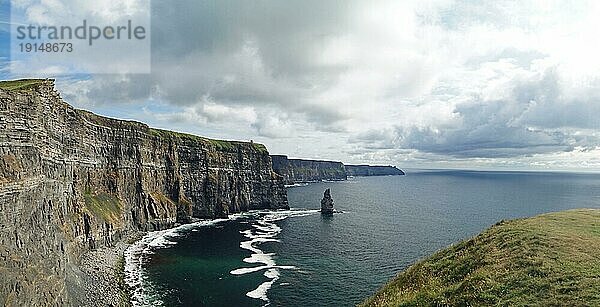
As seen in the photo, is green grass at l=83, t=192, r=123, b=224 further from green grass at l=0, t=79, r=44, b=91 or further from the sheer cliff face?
green grass at l=0, t=79, r=44, b=91

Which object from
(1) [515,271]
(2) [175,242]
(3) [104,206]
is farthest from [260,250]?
(1) [515,271]

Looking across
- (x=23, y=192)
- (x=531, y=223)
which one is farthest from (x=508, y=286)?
(x=23, y=192)

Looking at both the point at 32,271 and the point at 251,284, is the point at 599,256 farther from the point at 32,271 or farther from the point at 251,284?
the point at 251,284

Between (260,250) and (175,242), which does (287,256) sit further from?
(175,242)

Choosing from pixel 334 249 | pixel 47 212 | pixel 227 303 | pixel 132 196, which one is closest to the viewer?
pixel 47 212

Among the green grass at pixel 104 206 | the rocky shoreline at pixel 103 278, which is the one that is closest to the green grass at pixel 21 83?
the rocky shoreline at pixel 103 278

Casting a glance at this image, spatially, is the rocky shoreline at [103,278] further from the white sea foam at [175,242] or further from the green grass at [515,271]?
the green grass at [515,271]
